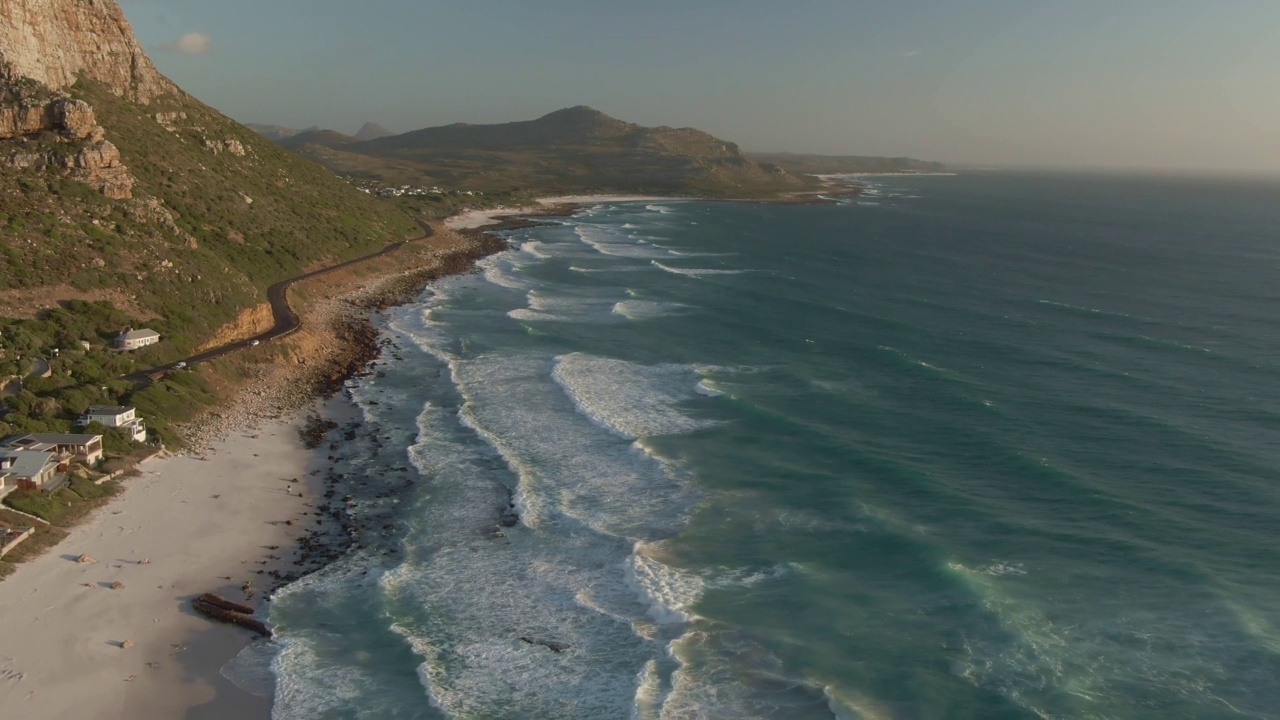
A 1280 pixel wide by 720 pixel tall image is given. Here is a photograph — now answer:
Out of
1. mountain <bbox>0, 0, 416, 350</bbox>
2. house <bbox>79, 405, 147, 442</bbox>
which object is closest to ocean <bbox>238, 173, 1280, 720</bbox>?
house <bbox>79, 405, 147, 442</bbox>

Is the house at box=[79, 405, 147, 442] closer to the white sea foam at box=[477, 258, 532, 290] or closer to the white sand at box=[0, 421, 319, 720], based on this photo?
the white sand at box=[0, 421, 319, 720]

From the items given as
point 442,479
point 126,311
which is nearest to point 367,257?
point 126,311

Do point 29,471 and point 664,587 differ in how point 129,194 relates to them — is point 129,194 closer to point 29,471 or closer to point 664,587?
point 29,471

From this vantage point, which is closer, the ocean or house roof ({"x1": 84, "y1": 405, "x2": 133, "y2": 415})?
the ocean

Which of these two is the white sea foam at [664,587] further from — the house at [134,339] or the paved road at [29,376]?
the house at [134,339]

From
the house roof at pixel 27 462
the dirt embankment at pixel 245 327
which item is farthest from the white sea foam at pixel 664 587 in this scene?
the dirt embankment at pixel 245 327

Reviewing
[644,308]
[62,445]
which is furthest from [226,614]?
[644,308]
